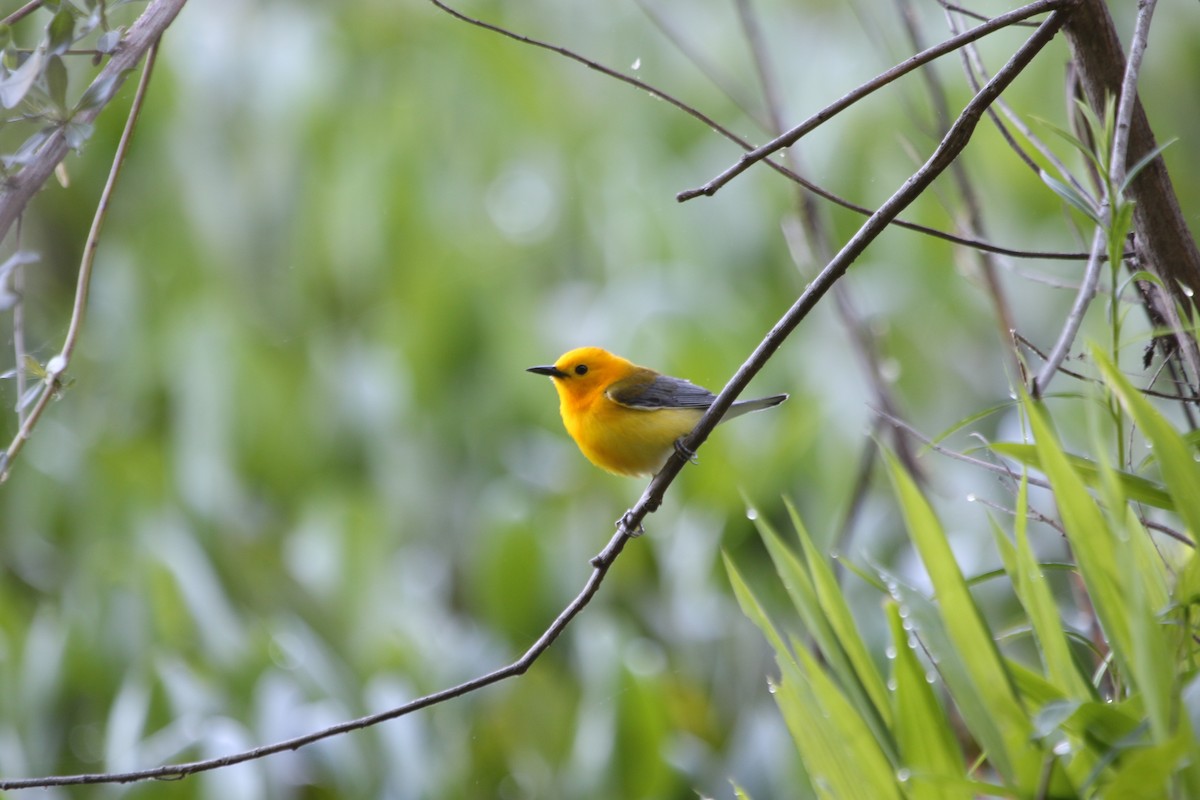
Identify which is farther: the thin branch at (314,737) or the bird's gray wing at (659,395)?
the bird's gray wing at (659,395)

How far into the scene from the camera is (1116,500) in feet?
3.69

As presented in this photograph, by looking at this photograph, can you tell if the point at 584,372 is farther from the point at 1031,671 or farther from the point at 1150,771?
the point at 1150,771

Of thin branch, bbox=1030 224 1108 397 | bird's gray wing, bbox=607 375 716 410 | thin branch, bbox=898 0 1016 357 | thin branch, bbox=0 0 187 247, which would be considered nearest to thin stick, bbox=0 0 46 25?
thin branch, bbox=0 0 187 247

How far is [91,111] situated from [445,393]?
11.2 feet

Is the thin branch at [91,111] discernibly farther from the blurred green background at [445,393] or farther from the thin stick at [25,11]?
the blurred green background at [445,393]

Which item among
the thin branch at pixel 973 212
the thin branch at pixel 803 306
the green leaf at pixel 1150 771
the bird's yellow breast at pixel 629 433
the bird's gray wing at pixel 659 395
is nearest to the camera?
the green leaf at pixel 1150 771

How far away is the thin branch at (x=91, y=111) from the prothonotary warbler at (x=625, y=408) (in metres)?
1.45

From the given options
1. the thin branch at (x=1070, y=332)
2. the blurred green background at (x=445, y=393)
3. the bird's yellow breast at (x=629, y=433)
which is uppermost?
the thin branch at (x=1070, y=332)

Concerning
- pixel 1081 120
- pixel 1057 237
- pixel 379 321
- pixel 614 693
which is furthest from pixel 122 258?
pixel 1081 120

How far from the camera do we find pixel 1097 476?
133 cm

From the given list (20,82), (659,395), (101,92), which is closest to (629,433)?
(659,395)

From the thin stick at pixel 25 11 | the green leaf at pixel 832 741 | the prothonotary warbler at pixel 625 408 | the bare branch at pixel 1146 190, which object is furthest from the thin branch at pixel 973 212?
the thin stick at pixel 25 11

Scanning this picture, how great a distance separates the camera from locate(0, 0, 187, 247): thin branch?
3.96ft

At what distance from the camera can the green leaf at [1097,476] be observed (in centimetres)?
132
